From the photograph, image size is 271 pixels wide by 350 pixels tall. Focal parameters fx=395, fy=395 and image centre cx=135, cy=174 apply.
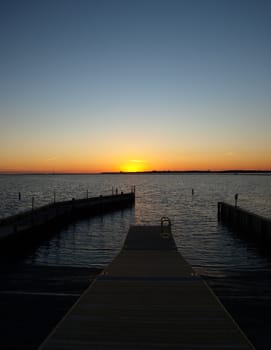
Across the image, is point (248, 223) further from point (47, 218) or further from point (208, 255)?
point (47, 218)

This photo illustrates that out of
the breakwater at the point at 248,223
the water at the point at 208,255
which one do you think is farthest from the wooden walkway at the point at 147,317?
the breakwater at the point at 248,223

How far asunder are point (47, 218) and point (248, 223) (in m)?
17.1

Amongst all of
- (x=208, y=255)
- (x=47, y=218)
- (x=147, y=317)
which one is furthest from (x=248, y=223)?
(x=147, y=317)

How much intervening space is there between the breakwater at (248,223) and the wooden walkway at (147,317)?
1576 cm

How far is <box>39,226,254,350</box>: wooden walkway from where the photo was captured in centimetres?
667

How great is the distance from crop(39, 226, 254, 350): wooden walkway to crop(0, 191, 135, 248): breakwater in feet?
41.8

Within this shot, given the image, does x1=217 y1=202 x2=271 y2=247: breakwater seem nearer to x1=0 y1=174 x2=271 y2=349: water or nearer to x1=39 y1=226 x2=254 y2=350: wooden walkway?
x1=0 y1=174 x2=271 y2=349: water

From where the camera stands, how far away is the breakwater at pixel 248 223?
26.9 meters

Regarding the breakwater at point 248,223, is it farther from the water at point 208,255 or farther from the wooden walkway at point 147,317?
the wooden walkway at point 147,317

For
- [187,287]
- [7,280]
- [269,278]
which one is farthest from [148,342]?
[269,278]

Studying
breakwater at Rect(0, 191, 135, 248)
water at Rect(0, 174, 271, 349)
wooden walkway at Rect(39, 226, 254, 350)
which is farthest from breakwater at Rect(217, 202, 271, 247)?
breakwater at Rect(0, 191, 135, 248)

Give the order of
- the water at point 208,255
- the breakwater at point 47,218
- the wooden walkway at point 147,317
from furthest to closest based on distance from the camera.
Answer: the breakwater at point 47,218, the water at point 208,255, the wooden walkway at point 147,317

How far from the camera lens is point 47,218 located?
34.3m

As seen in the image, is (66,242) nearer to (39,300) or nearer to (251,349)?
(39,300)
